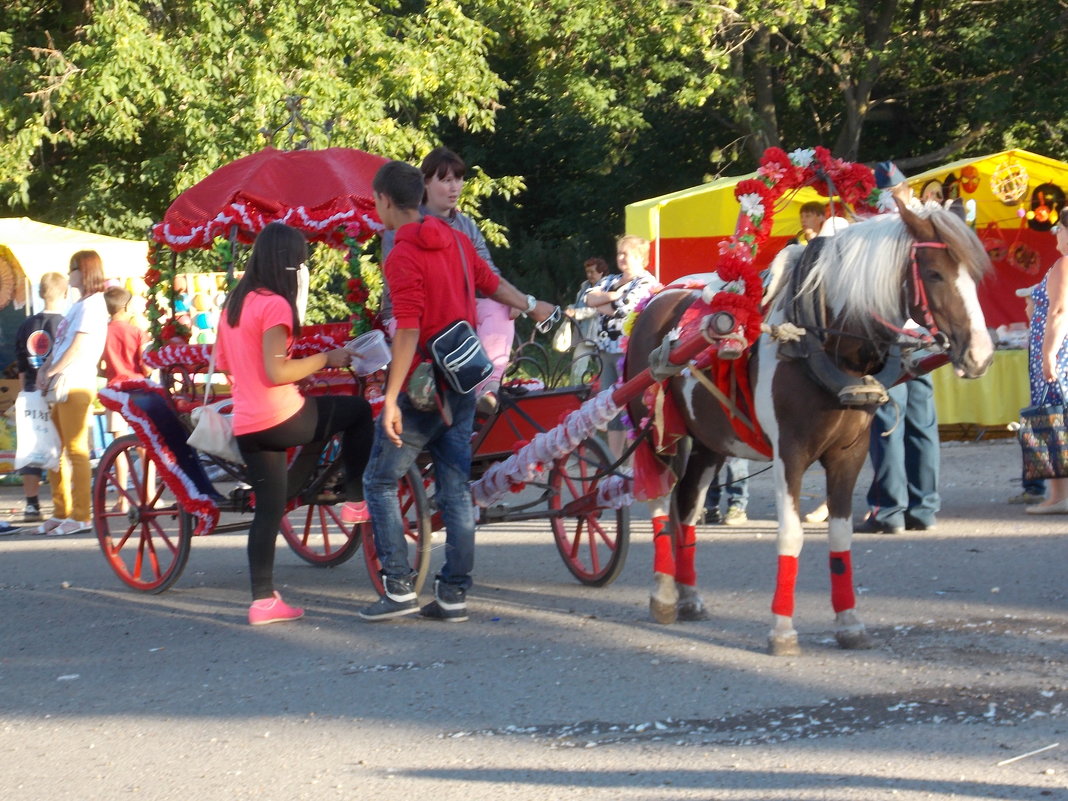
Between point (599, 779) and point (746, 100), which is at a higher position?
point (746, 100)

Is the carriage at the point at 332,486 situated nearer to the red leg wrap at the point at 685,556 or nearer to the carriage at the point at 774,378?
the carriage at the point at 774,378

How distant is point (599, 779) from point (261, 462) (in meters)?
2.94

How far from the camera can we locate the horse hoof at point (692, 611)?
6.67 m

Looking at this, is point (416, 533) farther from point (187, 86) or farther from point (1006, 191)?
point (187, 86)

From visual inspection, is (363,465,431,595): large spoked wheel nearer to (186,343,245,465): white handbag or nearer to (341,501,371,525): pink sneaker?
(341,501,371,525): pink sneaker

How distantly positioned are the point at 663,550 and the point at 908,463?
327 centimetres

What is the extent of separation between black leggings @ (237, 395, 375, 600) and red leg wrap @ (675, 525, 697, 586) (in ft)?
5.24

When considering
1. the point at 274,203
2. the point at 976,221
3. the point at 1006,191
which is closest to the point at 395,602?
the point at 274,203

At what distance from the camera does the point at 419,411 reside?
21.5 feet

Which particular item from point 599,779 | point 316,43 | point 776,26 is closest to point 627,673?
point 599,779

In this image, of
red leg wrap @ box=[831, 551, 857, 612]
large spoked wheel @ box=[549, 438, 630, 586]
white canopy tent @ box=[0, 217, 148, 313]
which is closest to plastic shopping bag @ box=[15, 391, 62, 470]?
white canopy tent @ box=[0, 217, 148, 313]

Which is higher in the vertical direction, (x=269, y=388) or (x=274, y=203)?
(x=274, y=203)

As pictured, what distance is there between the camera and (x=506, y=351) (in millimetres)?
7230

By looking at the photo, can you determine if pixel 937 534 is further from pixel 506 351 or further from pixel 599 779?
pixel 599 779
